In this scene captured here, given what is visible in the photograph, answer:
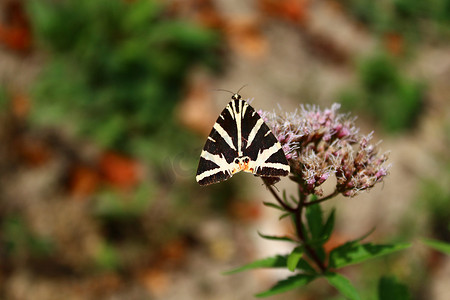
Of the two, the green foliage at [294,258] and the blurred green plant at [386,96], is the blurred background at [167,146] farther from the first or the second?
the green foliage at [294,258]

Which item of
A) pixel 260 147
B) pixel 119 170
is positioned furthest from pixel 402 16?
pixel 260 147

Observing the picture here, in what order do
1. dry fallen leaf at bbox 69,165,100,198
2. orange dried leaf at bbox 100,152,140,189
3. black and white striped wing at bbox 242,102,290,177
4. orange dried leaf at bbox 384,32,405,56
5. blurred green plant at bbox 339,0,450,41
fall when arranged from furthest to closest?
blurred green plant at bbox 339,0,450,41 < orange dried leaf at bbox 384,32,405,56 < orange dried leaf at bbox 100,152,140,189 < dry fallen leaf at bbox 69,165,100,198 < black and white striped wing at bbox 242,102,290,177

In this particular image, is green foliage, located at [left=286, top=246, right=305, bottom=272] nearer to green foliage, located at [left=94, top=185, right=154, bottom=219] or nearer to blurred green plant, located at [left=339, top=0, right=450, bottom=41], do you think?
green foliage, located at [left=94, top=185, right=154, bottom=219]

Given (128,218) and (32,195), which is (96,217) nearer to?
(128,218)

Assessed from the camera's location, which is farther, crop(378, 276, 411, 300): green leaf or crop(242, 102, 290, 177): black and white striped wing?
crop(378, 276, 411, 300): green leaf

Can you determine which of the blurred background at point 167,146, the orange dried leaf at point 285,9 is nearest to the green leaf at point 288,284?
the blurred background at point 167,146

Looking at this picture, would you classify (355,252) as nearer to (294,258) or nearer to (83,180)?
(294,258)

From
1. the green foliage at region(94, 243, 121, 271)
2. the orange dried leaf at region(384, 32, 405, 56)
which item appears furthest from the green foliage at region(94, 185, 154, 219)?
the orange dried leaf at region(384, 32, 405, 56)

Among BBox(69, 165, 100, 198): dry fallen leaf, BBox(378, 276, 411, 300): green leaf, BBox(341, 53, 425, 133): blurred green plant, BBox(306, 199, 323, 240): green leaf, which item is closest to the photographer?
BBox(306, 199, 323, 240): green leaf
